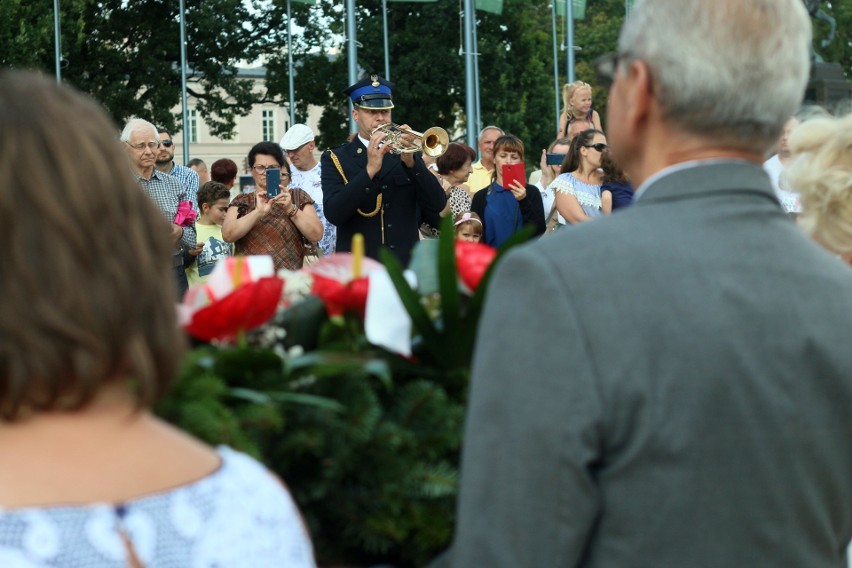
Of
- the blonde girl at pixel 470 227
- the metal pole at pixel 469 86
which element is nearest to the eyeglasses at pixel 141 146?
the blonde girl at pixel 470 227

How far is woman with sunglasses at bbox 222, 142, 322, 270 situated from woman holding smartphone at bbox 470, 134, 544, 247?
162cm

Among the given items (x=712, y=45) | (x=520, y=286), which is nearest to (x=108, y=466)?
(x=520, y=286)

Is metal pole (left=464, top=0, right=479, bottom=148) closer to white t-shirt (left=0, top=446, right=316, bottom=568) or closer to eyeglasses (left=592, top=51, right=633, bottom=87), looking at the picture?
eyeglasses (left=592, top=51, right=633, bottom=87)

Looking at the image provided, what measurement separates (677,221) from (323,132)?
4288 centimetres

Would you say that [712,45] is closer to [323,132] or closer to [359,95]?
[359,95]

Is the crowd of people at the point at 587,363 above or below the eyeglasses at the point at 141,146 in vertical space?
below

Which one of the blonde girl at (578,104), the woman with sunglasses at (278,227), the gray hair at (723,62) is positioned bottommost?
the woman with sunglasses at (278,227)

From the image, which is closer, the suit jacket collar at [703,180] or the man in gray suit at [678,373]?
the man in gray suit at [678,373]

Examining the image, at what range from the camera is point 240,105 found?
42.9 m

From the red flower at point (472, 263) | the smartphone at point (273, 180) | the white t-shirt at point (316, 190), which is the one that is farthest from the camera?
the white t-shirt at point (316, 190)

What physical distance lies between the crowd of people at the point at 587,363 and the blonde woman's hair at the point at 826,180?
5.15 ft

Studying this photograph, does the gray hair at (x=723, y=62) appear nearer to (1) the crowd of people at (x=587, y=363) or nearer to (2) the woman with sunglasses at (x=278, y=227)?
(1) the crowd of people at (x=587, y=363)

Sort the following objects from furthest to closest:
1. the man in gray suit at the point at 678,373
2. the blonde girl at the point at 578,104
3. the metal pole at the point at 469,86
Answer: the metal pole at the point at 469,86, the blonde girl at the point at 578,104, the man in gray suit at the point at 678,373

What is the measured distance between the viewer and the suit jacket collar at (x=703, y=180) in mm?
1925
